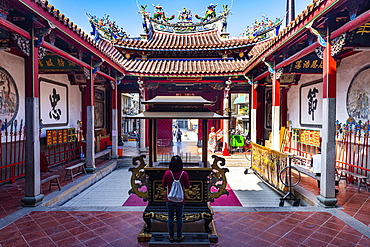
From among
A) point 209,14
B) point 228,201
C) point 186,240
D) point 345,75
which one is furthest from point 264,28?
point 186,240

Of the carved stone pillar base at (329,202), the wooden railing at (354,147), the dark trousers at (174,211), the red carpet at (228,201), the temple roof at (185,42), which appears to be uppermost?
the temple roof at (185,42)

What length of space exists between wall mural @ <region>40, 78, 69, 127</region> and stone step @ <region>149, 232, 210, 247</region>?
309 inches

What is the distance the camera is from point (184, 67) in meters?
11.6

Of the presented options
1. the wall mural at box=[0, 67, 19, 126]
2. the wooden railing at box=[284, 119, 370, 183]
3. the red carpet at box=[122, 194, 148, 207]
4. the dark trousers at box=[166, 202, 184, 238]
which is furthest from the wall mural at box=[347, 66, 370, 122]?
the wall mural at box=[0, 67, 19, 126]

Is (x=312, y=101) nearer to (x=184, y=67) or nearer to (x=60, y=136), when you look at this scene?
(x=184, y=67)

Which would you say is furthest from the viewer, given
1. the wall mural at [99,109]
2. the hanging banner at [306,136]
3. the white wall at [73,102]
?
the wall mural at [99,109]

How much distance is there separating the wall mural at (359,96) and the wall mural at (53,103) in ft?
38.0

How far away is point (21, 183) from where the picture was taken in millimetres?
6637

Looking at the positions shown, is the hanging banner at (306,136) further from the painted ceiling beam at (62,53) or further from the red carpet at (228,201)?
the painted ceiling beam at (62,53)

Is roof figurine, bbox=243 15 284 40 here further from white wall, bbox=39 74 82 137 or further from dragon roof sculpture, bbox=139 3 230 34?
white wall, bbox=39 74 82 137

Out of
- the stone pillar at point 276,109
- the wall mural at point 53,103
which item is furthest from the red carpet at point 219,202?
the wall mural at point 53,103

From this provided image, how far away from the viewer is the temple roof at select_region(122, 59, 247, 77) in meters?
10.7

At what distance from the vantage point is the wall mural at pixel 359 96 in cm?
661

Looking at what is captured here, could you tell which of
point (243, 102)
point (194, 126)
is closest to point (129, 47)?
point (243, 102)
